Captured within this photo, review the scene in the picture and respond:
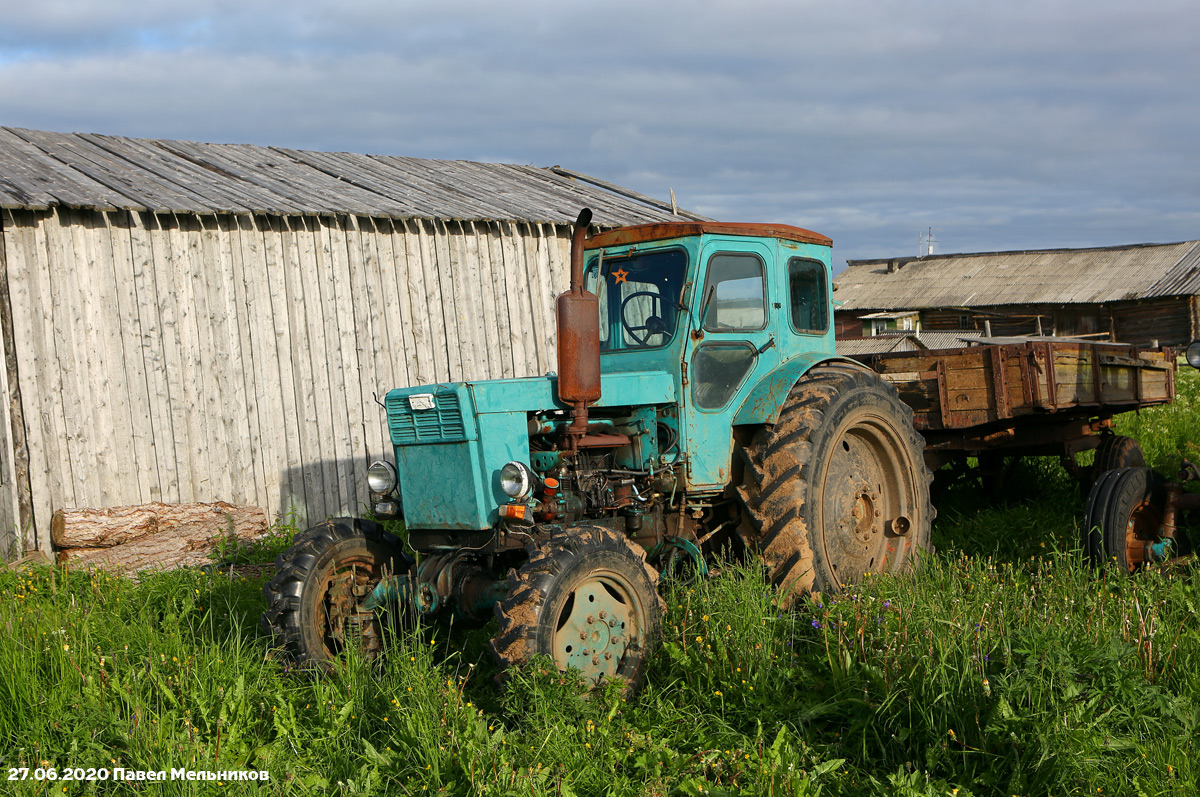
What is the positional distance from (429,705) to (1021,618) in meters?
2.76

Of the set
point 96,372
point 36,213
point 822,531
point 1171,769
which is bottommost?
point 1171,769

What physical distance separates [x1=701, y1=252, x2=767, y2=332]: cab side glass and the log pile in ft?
16.4

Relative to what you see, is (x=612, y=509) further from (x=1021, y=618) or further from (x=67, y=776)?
(x=67, y=776)

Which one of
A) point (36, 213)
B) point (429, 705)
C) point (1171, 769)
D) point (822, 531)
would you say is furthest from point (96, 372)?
point (1171, 769)

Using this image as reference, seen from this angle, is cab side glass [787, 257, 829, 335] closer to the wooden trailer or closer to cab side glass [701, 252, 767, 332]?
cab side glass [701, 252, 767, 332]

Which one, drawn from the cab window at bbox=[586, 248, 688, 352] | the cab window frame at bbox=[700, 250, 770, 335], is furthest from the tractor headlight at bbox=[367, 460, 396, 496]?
the cab window frame at bbox=[700, 250, 770, 335]

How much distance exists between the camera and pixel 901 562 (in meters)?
6.29

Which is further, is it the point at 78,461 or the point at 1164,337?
the point at 1164,337

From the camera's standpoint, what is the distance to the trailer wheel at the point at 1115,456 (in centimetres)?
723

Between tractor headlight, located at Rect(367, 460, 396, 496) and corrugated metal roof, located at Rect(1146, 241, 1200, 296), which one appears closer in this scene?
tractor headlight, located at Rect(367, 460, 396, 496)

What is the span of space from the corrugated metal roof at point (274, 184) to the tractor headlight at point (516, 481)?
206 inches

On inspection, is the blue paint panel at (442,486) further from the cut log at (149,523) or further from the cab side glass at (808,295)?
the cut log at (149,523)

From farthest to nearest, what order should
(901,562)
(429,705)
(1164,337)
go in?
(1164,337)
(901,562)
(429,705)

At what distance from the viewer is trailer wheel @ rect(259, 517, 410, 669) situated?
193 inches
